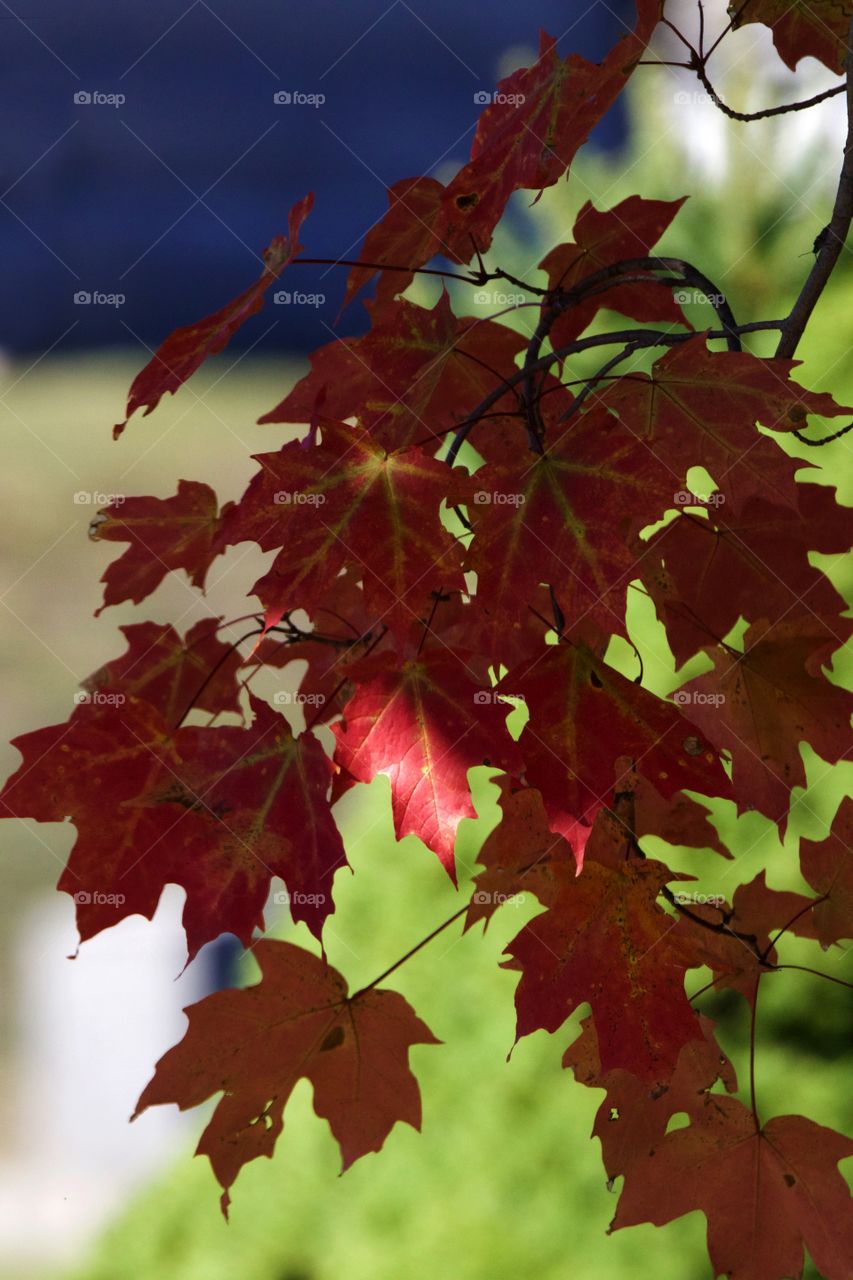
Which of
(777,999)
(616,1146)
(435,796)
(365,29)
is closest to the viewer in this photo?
(435,796)

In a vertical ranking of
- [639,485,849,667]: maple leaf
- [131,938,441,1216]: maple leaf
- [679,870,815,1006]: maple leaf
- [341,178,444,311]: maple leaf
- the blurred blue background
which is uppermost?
the blurred blue background

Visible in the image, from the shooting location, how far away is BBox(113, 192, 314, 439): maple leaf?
852mm

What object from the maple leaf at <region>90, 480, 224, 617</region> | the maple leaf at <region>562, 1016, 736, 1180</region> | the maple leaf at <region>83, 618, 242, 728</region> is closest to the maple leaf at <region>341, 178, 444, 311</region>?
the maple leaf at <region>90, 480, 224, 617</region>

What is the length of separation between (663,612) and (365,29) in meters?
5.75

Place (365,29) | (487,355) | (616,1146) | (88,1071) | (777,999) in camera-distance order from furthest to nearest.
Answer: (365,29)
(88,1071)
(777,999)
(487,355)
(616,1146)

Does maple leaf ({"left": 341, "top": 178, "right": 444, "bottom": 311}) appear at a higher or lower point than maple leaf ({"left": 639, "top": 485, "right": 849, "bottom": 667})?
higher

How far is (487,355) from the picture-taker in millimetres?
1068

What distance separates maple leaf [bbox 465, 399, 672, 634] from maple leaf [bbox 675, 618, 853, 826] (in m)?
0.24

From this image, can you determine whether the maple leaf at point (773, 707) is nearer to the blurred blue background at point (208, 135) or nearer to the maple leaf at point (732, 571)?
the maple leaf at point (732, 571)

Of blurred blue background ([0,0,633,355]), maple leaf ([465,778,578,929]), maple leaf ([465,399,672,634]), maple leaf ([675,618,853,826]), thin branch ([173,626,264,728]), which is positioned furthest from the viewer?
blurred blue background ([0,0,633,355])

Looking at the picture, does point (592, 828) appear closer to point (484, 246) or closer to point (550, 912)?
point (550, 912)

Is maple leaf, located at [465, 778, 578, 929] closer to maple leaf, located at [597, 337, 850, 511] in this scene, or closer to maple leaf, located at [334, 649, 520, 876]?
maple leaf, located at [334, 649, 520, 876]

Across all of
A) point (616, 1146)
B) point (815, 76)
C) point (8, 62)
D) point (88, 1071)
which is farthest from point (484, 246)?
point (8, 62)

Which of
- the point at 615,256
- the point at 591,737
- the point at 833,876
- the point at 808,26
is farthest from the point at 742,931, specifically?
the point at 808,26
